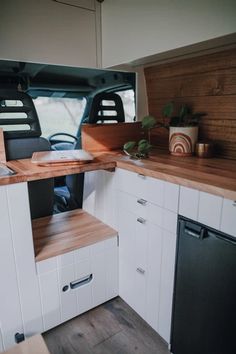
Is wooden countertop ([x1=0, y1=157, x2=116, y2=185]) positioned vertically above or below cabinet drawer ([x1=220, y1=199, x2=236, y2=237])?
above

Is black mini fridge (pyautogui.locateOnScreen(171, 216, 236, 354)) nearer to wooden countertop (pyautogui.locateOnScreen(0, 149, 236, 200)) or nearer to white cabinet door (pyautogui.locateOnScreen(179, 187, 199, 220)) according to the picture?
white cabinet door (pyautogui.locateOnScreen(179, 187, 199, 220))

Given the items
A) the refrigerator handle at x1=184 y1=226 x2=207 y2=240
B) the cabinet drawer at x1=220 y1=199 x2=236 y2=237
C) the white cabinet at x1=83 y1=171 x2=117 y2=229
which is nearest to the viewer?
the cabinet drawer at x1=220 y1=199 x2=236 y2=237

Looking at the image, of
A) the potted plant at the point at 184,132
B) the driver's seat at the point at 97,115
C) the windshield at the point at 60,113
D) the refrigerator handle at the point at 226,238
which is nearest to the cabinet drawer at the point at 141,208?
the refrigerator handle at the point at 226,238

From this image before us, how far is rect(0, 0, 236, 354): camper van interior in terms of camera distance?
3.43 feet

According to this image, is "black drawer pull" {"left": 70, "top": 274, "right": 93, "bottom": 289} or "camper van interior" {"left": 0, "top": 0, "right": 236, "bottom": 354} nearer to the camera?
"camper van interior" {"left": 0, "top": 0, "right": 236, "bottom": 354}

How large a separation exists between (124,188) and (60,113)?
147cm

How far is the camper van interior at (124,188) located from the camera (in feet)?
3.43

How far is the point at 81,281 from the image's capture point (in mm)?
1480

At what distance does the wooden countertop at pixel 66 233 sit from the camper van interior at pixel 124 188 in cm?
1

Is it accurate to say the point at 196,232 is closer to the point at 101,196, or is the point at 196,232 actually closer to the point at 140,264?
the point at 140,264

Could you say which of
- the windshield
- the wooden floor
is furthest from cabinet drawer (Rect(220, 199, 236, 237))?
the windshield

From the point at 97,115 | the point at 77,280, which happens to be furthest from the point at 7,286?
the point at 97,115

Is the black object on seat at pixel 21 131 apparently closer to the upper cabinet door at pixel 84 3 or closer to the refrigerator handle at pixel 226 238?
the upper cabinet door at pixel 84 3

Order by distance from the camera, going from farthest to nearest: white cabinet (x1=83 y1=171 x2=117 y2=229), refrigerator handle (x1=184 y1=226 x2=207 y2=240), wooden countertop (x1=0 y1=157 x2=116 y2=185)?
1. white cabinet (x1=83 y1=171 x2=117 y2=229)
2. wooden countertop (x1=0 y1=157 x2=116 y2=185)
3. refrigerator handle (x1=184 y1=226 x2=207 y2=240)
